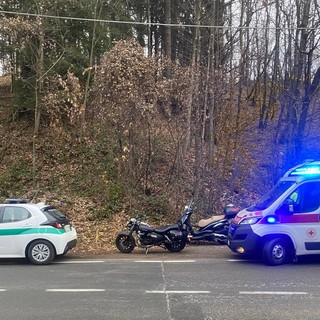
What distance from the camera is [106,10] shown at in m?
22.4

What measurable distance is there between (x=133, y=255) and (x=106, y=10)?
15.0m

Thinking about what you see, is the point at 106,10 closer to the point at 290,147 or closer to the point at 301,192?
the point at 290,147

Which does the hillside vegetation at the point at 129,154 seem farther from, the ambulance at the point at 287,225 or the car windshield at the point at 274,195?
the car windshield at the point at 274,195

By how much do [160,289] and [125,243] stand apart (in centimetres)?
460

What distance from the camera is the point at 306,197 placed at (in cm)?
1030

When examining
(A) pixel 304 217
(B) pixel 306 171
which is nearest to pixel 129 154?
(B) pixel 306 171

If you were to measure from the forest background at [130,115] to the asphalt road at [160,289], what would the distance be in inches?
127

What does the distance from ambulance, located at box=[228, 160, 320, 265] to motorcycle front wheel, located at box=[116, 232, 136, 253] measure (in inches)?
124

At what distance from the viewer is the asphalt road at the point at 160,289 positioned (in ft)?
20.9

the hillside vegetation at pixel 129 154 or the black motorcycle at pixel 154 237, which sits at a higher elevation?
the hillside vegetation at pixel 129 154

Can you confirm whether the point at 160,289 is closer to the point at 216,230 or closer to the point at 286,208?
the point at 286,208

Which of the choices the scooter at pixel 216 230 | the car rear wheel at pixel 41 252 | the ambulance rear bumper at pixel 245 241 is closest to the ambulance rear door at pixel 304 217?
the ambulance rear bumper at pixel 245 241

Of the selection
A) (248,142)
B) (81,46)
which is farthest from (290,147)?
(81,46)

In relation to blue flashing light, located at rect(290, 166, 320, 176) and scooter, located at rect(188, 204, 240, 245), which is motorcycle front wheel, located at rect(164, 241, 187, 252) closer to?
scooter, located at rect(188, 204, 240, 245)
